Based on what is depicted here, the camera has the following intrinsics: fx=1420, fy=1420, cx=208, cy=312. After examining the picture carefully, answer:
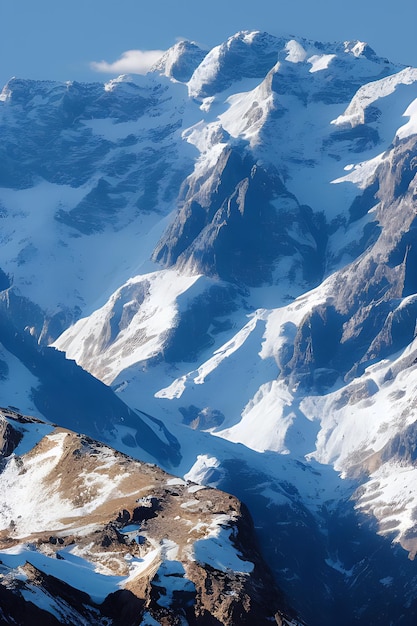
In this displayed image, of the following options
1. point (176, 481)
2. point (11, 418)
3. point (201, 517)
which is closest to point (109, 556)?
point (201, 517)

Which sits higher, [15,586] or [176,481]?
[15,586]

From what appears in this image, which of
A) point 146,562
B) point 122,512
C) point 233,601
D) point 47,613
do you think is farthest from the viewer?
point 122,512

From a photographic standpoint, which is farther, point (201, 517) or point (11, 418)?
point (11, 418)

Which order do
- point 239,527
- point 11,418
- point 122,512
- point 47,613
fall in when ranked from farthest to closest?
point 11,418 < point 122,512 < point 239,527 < point 47,613

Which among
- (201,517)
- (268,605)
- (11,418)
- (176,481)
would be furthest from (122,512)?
(11,418)

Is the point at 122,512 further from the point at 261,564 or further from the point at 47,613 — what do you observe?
the point at 47,613

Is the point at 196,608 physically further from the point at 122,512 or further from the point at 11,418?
the point at 11,418
